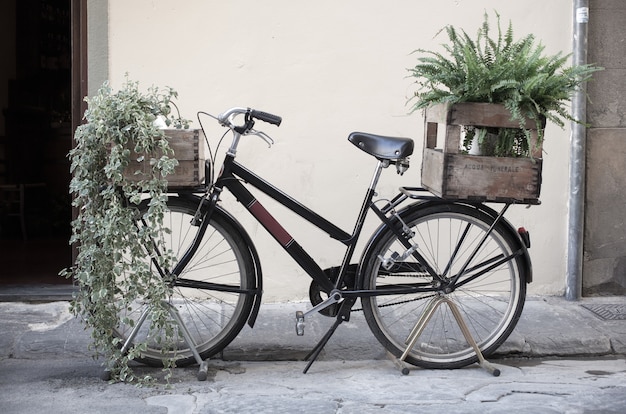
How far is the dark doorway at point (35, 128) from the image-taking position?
369 inches

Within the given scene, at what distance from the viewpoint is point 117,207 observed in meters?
4.33

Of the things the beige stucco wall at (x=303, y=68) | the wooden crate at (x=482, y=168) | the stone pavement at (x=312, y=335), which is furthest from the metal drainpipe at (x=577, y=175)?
the wooden crate at (x=482, y=168)

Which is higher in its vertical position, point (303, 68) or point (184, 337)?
point (303, 68)

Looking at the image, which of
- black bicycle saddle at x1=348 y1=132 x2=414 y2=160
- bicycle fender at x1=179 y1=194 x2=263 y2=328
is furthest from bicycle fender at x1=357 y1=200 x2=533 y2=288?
bicycle fender at x1=179 y1=194 x2=263 y2=328

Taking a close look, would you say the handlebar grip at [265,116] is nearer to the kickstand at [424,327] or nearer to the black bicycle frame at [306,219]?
the black bicycle frame at [306,219]

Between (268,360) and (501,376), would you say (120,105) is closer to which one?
(268,360)

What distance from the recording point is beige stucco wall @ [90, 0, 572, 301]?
5.73 meters

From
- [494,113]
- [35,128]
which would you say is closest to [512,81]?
[494,113]

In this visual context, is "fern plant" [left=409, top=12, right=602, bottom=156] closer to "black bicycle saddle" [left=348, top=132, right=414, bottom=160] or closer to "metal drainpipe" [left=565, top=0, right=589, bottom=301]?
"black bicycle saddle" [left=348, top=132, right=414, bottom=160]

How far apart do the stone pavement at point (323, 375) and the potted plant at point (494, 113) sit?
98 centimetres

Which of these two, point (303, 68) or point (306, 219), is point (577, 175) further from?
point (306, 219)

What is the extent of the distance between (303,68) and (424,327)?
6.56 ft

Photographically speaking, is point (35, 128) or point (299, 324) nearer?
point (299, 324)

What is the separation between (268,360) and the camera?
4980 mm
